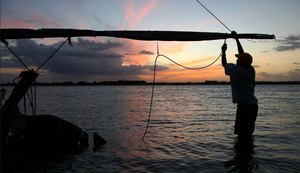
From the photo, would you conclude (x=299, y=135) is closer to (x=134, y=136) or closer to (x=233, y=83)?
(x=134, y=136)

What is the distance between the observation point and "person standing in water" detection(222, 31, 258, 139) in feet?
28.6

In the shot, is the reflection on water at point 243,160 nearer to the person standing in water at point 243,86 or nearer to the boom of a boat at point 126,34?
the person standing in water at point 243,86

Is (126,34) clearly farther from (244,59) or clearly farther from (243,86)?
(243,86)

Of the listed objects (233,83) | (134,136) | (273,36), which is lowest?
(134,136)

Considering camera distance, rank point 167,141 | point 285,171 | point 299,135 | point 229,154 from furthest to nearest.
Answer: point 299,135
point 167,141
point 229,154
point 285,171

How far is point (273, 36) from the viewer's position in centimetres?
969

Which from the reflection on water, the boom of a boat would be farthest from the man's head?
the reflection on water

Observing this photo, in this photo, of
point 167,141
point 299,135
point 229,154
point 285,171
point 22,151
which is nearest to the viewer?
point 285,171

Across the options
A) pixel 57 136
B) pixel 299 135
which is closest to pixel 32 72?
pixel 57 136

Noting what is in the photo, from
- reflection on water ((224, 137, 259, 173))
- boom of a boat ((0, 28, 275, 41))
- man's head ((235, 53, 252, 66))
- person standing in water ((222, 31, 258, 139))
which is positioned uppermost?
boom of a boat ((0, 28, 275, 41))

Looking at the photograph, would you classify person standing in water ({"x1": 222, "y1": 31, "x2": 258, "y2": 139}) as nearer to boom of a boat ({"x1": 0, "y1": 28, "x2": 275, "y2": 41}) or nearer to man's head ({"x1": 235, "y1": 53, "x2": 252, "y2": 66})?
man's head ({"x1": 235, "y1": 53, "x2": 252, "y2": 66})

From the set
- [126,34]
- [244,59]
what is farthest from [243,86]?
[126,34]

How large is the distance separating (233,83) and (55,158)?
25.0ft

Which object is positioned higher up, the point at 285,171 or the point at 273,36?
the point at 273,36
